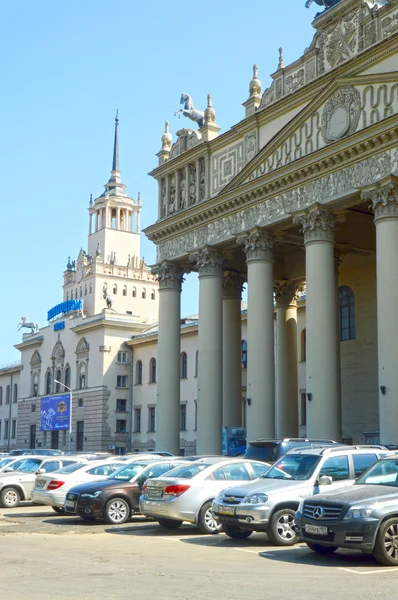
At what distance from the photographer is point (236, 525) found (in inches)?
603

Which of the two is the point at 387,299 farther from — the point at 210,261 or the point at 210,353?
the point at 210,261

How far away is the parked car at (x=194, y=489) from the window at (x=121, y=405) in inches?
1995

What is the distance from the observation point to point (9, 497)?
25.9 meters

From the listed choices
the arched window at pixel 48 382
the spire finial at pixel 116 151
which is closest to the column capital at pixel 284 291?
the arched window at pixel 48 382

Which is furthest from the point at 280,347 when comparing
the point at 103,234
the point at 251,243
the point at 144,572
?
the point at 103,234

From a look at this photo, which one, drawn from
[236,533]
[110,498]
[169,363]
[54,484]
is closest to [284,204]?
[169,363]

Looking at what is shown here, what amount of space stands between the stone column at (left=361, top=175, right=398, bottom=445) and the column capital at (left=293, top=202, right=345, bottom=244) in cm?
246

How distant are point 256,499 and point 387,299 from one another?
533 inches

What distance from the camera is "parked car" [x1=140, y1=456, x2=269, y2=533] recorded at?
17.1m

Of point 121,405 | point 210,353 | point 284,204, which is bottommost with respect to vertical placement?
point 121,405

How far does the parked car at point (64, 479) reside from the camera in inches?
864

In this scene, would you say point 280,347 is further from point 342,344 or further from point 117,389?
point 117,389

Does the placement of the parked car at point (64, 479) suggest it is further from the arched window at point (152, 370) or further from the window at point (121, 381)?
the window at point (121, 381)

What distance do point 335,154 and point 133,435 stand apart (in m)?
43.5
